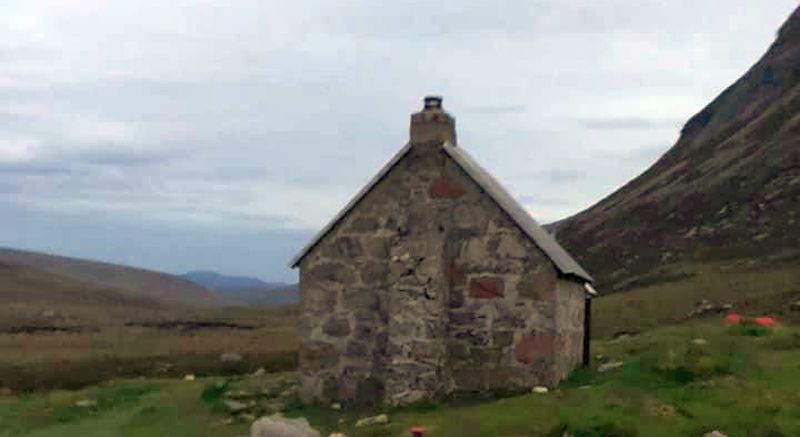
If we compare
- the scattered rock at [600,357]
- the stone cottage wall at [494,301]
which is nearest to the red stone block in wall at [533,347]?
the stone cottage wall at [494,301]

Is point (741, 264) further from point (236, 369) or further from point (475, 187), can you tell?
point (475, 187)

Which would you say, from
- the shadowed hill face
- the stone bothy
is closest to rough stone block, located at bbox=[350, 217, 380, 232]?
the stone bothy

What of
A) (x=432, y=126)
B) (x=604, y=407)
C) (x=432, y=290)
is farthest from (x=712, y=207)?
(x=604, y=407)

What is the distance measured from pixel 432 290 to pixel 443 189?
6.73ft

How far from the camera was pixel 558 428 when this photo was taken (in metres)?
13.4

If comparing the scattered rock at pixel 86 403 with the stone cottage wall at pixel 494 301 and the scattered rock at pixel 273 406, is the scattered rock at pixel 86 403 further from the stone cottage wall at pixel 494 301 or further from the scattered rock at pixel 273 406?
the stone cottage wall at pixel 494 301

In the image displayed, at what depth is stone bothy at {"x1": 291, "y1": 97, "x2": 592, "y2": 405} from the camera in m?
17.9

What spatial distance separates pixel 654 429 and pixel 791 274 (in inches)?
999

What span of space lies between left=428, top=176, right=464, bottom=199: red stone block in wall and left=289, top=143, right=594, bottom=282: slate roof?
41 centimetres

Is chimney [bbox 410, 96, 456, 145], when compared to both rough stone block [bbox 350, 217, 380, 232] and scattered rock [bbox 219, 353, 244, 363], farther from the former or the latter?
scattered rock [bbox 219, 353, 244, 363]

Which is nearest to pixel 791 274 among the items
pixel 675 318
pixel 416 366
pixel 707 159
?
pixel 675 318

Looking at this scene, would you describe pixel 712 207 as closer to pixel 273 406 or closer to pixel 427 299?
pixel 427 299

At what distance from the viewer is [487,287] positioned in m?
18.2

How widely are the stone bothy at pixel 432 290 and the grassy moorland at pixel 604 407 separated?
778 mm
